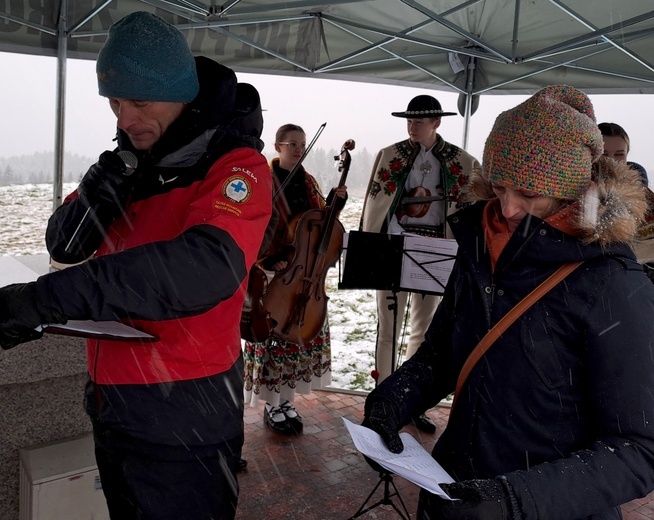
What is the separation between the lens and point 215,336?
157cm

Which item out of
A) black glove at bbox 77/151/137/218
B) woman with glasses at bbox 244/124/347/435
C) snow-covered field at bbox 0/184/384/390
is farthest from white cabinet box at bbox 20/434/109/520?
snow-covered field at bbox 0/184/384/390

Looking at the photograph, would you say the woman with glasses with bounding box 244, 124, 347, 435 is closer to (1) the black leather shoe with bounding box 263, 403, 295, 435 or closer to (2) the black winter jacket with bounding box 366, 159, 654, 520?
(1) the black leather shoe with bounding box 263, 403, 295, 435

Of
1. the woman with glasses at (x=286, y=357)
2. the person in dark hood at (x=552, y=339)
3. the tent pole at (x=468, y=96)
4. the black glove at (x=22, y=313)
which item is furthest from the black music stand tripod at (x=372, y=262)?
the tent pole at (x=468, y=96)

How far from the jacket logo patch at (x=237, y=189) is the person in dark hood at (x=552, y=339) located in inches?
21.4

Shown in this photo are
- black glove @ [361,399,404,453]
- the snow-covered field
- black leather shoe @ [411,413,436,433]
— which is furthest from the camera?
the snow-covered field

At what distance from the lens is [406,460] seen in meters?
1.24

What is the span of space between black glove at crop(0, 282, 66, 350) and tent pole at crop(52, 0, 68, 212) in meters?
3.50

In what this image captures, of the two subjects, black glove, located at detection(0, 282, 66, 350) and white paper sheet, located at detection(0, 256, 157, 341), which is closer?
black glove, located at detection(0, 282, 66, 350)

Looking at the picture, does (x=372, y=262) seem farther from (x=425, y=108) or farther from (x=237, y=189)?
(x=237, y=189)

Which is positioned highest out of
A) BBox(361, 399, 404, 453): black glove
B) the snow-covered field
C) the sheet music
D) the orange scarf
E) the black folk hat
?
the black folk hat

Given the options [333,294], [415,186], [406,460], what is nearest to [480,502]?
[406,460]

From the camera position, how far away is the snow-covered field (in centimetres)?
632

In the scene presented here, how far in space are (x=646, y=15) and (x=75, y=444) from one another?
4805 mm

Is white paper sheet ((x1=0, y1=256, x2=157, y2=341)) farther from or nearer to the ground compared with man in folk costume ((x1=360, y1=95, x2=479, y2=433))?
nearer to the ground
